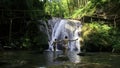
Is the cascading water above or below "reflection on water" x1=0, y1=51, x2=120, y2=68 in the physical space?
above

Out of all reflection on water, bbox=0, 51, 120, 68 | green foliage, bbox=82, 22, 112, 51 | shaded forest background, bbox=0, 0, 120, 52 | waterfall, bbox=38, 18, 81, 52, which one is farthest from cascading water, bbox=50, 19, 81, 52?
reflection on water, bbox=0, 51, 120, 68

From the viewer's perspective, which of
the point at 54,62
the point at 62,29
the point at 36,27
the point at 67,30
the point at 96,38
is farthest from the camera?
the point at 62,29

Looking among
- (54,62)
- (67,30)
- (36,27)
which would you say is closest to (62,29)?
(67,30)

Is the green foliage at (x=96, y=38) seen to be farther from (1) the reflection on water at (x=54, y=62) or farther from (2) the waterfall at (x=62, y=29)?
(1) the reflection on water at (x=54, y=62)

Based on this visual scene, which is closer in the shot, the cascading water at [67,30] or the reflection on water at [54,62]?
the reflection on water at [54,62]

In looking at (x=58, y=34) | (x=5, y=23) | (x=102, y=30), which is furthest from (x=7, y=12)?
(x=102, y=30)

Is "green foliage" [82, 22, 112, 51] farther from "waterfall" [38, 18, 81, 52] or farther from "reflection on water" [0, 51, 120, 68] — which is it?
"reflection on water" [0, 51, 120, 68]

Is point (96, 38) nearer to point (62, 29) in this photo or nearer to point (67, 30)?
point (67, 30)

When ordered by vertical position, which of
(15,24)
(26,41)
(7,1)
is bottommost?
(26,41)

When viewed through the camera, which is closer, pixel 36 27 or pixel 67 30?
pixel 36 27

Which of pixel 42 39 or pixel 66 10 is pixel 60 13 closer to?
pixel 66 10

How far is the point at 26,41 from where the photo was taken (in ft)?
105

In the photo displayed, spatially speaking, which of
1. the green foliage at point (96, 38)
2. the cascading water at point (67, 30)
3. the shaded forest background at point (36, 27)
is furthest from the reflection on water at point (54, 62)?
the cascading water at point (67, 30)

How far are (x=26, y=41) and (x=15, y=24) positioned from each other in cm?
362
